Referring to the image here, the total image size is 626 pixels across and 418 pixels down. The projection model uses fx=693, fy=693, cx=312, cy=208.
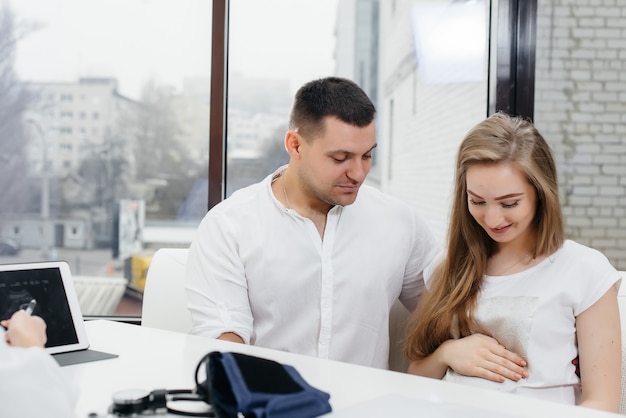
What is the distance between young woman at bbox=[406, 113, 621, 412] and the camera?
153cm

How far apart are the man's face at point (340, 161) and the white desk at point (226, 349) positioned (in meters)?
0.59

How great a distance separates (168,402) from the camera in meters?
1.10

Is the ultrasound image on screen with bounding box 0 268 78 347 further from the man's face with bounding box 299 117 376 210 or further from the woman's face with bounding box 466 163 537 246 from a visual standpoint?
the woman's face with bounding box 466 163 537 246

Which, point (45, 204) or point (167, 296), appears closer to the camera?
point (167, 296)

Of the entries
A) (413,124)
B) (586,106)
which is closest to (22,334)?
(586,106)

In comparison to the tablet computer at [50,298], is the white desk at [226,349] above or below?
below

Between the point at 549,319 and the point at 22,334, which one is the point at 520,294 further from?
the point at 22,334

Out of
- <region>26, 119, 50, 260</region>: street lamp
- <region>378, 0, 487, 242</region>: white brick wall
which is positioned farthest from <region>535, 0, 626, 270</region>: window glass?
<region>26, 119, 50, 260</region>: street lamp

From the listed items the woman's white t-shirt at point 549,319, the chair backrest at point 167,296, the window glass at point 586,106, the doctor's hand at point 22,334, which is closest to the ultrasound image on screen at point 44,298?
the doctor's hand at point 22,334

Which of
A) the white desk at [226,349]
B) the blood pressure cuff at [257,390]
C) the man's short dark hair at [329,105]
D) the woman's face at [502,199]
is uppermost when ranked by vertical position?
the man's short dark hair at [329,105]

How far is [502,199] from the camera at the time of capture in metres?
1.57

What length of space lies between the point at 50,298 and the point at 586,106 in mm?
2552

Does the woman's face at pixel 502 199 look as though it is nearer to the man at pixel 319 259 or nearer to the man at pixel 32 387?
the man at pixel 319 259

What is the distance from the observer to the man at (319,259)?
6.23 ft
